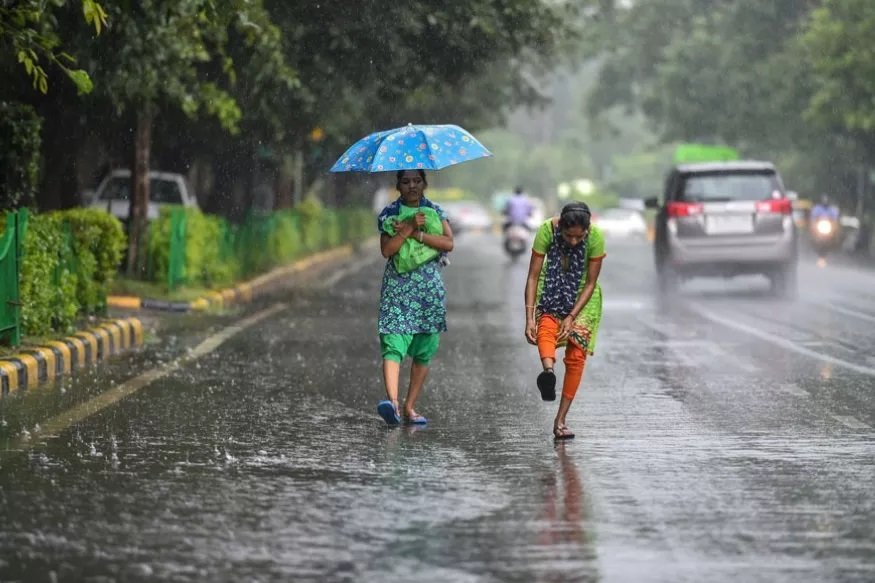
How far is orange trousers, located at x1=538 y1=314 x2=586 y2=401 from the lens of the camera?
9.84 metres

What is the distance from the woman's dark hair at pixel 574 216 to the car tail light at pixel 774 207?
14429 millimetres

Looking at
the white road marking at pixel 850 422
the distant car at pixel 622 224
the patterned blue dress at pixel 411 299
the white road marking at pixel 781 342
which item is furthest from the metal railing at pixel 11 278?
the distant car at pixel 622 224

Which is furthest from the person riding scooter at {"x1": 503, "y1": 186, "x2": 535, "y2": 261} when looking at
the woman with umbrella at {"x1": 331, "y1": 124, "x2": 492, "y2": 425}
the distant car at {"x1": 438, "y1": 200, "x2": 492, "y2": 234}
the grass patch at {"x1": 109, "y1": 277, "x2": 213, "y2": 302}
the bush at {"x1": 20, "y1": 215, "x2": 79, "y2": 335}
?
the distant car at {"x1": 438, "y1": 200, "x2": 492, "y2": 234}

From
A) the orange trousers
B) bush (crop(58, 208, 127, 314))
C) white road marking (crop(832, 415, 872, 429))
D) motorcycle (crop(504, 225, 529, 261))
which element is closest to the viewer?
the orange trousers

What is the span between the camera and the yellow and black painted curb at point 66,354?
40.6 feet

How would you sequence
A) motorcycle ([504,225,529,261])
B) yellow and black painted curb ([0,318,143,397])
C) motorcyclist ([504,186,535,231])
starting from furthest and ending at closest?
1. motorcyclist ([504,186,535,231])
2. motorcycle ([504,225,529,261])
3. yellow and black painted curb ([0,318,143,397])

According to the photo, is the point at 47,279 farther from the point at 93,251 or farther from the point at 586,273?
the point at 586,273

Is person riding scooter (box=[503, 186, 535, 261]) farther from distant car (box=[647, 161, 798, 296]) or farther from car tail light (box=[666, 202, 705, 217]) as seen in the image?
distant car (box=[647, 161, 798, 296])

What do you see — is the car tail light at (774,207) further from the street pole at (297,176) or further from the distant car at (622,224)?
the distant car at (622,224)

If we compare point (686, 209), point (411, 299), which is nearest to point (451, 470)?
point (411, 299)

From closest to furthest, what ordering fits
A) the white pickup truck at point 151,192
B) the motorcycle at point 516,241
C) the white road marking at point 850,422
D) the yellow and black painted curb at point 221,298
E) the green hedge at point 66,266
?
the white road marking at point 850,422, the green hedge at point 66,266, the yellow and black painted curb at point 221,298, the white pickup truck at point 151,192, the motorcycle at point 516,241

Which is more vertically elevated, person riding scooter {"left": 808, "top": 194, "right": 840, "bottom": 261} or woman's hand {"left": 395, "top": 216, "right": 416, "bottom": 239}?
woman's hand {"left": 395, "top": 216, "right": 416, "bottom": 239}

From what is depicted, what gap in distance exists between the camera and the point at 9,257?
13.9 m

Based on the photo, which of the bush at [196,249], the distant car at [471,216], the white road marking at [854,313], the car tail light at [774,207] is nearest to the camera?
the white road marking at [854,313]
